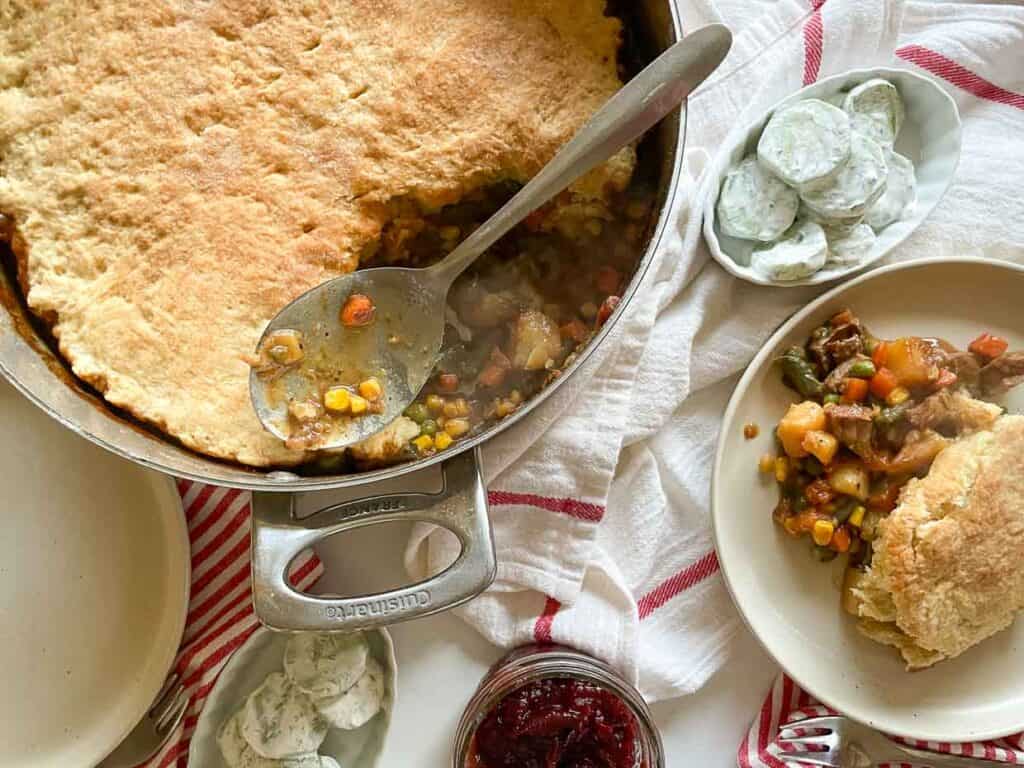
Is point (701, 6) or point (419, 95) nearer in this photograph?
point (419, 95)

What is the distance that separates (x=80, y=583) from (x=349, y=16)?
1.53 m

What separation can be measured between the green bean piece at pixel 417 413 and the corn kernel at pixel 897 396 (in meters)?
1.16

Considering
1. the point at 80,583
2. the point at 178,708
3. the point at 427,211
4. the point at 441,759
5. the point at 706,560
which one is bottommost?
the point at 441,759

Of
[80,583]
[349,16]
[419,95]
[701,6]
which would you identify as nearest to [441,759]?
[80,583]

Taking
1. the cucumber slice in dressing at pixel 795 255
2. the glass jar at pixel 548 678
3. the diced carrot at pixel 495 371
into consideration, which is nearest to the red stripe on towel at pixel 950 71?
the cucumber slice in dressing at pixel 795 255

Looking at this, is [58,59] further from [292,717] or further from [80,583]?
[292,717]

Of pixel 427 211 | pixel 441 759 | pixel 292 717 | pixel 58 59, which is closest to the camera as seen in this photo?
pixel 58 59

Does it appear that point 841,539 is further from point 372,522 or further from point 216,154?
point 216,154

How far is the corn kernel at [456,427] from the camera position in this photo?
2.18 metres

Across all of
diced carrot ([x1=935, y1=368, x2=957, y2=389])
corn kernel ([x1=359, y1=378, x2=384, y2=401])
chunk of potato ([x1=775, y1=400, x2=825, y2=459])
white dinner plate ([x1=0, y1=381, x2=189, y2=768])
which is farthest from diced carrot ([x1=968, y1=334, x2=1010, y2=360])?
white dinner plate ([x1=0, y1=381, x2=189, y2=768])

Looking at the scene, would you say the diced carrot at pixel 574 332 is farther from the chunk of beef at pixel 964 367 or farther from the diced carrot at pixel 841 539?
the chunk of beef at pixel 964 367

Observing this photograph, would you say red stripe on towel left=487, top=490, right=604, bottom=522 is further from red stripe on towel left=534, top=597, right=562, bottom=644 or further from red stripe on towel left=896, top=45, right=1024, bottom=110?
red stripe on towel left=896, top=45, right=1024, bottom=110

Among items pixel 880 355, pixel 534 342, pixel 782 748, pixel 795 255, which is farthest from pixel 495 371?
pixel 782 748

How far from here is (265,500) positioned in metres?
2.00
